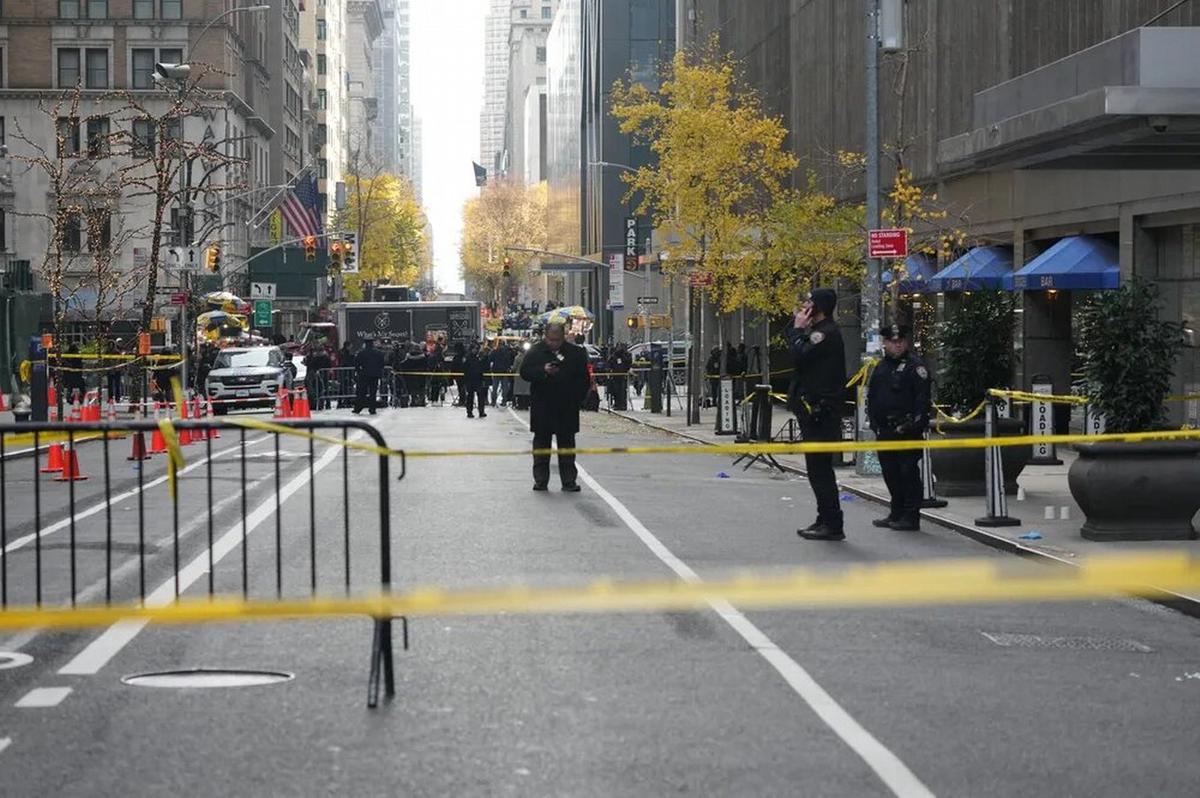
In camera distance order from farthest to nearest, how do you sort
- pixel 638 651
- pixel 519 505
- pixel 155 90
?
pixel 155 90 → pixel 519 505 → pixel 638 651

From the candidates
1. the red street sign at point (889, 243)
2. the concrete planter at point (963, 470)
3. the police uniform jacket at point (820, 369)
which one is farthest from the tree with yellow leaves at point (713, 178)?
the police uniform jacket at point (820, 369)

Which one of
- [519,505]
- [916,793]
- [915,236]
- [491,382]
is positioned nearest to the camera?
[916,793]

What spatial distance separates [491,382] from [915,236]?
19.5 m

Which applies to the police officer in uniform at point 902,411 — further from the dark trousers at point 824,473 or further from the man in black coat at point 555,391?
the man in black coat at point 555,391

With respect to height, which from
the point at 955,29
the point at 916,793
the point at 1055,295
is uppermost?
the point at 955,29

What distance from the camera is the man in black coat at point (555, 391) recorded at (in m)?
20.9

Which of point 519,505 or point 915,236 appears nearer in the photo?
point 519,505

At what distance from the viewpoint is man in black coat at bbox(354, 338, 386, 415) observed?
47.6 meters

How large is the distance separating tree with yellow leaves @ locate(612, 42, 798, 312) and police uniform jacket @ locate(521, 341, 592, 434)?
2053 centimetres

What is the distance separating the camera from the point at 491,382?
58.1m

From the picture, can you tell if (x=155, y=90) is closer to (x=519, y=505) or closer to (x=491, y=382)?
(x=491, y=382)

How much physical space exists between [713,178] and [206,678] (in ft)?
113

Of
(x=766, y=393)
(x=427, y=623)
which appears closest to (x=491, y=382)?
(x=766, y=393)

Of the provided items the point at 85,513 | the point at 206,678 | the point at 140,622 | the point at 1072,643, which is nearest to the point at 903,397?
the point at 1072,643
